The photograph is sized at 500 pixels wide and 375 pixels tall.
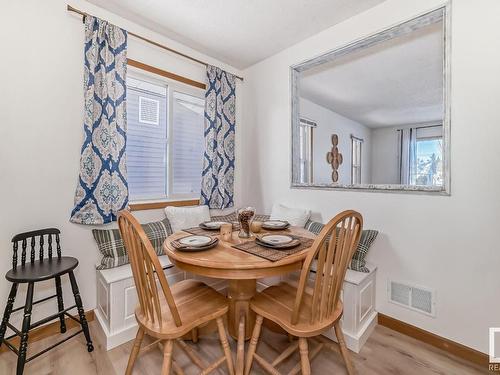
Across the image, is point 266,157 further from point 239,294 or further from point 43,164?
point 43,164

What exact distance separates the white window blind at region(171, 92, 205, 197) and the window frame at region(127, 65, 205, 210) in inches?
1.5

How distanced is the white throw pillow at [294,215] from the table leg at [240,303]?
85 centimetres

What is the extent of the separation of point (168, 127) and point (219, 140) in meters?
0.59

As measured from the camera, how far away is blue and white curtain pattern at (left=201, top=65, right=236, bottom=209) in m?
2.75

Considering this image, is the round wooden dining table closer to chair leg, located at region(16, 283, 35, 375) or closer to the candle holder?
the candle holder

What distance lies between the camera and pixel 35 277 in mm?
1460

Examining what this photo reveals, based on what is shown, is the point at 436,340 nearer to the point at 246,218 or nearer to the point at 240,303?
the point at 240,303

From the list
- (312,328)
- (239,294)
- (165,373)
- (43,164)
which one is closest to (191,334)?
(239,294)

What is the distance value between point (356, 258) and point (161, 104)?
233 cm

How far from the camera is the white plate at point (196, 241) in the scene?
145 centimetres

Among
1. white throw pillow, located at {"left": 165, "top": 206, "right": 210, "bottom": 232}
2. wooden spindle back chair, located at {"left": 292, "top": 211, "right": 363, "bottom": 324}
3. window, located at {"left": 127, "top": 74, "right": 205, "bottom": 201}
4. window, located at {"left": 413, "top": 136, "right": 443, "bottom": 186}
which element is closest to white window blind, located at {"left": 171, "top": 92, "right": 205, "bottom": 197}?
window, located at {"left": 127, "top": 74, "right": 205, "bottom": 201}

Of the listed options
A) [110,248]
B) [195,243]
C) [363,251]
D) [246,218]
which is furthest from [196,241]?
[363,251]

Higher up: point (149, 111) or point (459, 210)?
point (149, 111)

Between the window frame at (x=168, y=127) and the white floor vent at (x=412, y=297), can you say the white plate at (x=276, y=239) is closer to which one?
the white floor vent at (x=412, y=297)
